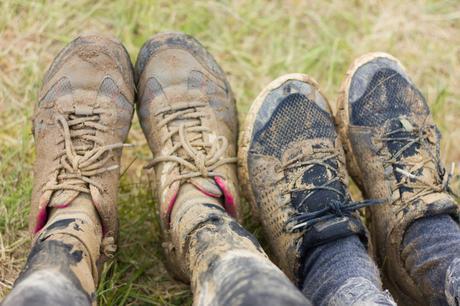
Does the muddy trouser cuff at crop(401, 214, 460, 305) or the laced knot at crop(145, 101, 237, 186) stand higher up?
the laced knot at crop(145, 101, 237, 186)

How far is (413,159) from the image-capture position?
1.95 m

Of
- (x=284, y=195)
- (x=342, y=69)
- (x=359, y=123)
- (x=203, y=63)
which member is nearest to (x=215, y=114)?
(x=203, y=63)

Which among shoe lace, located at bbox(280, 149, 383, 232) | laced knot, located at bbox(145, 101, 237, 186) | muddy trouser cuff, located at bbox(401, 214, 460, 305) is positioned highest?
laced knot, located at bbox(145, 101, 237, 186)

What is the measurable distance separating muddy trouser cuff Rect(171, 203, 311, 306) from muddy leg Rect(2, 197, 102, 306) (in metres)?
0.23

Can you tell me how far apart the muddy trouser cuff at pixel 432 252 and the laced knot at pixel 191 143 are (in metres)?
0.59

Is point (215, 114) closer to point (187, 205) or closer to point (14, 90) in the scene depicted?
point (187, 205)

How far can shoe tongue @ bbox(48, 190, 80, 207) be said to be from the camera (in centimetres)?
170

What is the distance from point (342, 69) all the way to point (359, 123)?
1.61 feet

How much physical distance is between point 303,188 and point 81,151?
668 millimetres

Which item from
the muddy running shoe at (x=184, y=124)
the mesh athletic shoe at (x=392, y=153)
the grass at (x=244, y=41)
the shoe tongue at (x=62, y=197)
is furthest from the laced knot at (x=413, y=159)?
the shoe tongue at (x=62, y=197)

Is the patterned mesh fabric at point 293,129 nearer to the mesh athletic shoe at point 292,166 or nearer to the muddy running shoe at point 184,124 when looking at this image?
the mesh athletic shoe at point 292,166

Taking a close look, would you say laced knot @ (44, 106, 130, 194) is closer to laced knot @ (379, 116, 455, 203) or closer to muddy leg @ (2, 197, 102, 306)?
muddy leg @ (2, 197, 102, 306)

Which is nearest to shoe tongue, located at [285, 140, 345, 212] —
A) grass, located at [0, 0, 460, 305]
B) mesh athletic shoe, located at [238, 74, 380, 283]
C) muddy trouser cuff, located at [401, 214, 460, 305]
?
mesh athletic shoe, located at [238, 74, 380, 283]

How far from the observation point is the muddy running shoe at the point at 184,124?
70.9 inches
